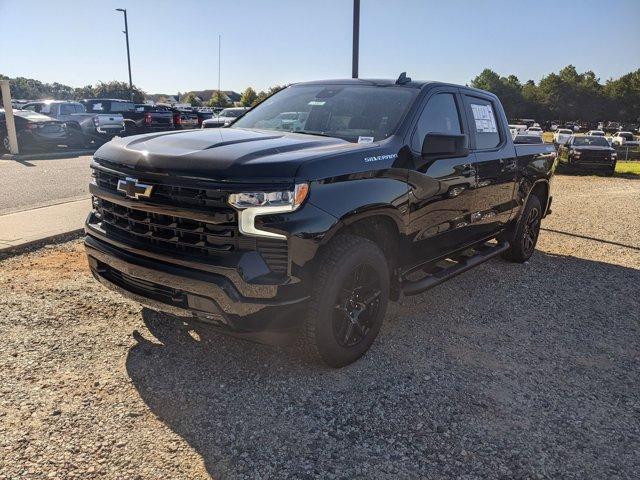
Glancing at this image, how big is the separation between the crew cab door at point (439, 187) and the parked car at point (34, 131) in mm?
16180

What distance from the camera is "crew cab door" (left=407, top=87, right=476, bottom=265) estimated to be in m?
3.79

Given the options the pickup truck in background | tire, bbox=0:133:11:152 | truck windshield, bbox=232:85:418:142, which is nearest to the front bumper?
truck windshield, bbox=232:85:418:142

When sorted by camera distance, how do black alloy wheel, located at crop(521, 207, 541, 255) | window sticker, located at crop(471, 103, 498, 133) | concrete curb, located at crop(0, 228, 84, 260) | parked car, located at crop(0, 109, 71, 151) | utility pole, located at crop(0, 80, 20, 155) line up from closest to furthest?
window sticker, located at crop(471, 103, 498, 133) < concrete curb, located at crop(0, 228, 84, 260) < black alloy wheel, located at crop(521, 207, 541, 255) < utility pole, located at crop(0, 80, 20, 155) < parked car, located at crop(0, 109, 71, 151)

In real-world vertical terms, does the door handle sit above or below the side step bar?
above

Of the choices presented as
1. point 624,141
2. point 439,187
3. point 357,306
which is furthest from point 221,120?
point 624,141

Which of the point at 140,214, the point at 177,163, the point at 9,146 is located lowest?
the point at 9,146

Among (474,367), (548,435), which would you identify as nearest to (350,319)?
(474,367)

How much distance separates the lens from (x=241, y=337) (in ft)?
9.83

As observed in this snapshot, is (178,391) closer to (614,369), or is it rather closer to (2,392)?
(2,392)

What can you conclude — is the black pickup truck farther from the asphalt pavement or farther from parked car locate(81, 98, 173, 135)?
parked car locate(81, 98, 173, 135)

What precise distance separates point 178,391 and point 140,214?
1.08 metres

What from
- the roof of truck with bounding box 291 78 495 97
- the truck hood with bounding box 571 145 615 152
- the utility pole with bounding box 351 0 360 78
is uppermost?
the utility pole with bounding box 351 0 360 78

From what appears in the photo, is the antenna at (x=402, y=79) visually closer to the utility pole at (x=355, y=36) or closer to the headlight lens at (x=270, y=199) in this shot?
the headlight lens at (x=270, y=199)

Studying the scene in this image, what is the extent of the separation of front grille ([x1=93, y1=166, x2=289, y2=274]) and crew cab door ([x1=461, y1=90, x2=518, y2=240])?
2436 millimetres
